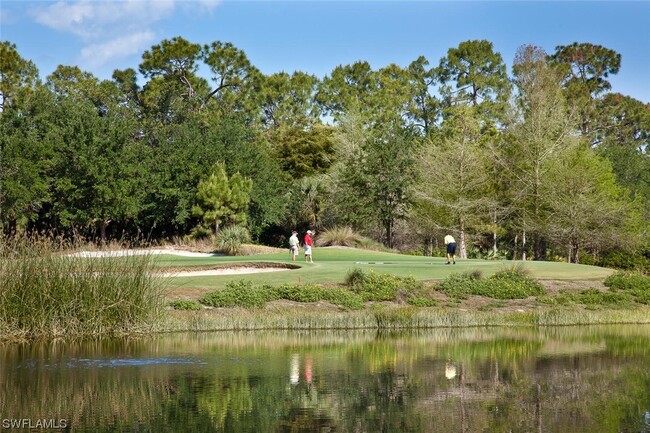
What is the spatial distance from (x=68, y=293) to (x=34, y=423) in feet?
32.6

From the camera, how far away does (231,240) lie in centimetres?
4806

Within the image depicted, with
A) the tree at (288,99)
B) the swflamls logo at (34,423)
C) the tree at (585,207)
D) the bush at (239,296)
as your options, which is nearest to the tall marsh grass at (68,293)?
the bush at (239,296)

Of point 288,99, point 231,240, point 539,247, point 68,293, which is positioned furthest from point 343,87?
point 68,293

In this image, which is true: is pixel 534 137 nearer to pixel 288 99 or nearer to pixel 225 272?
pixel 225 272

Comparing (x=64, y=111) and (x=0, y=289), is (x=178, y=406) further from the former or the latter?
(x=64, y=111)

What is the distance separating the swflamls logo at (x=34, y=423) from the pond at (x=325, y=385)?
16mm

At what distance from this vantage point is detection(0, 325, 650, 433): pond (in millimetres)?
15227

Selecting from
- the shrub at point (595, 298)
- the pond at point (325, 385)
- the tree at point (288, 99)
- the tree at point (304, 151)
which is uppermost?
the tree at point (288, 99)

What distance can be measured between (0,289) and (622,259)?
1809 inches

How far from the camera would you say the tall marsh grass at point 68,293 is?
24188 millimetres

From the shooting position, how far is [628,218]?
56438mm

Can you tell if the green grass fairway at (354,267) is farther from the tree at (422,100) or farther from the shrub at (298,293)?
the tree at (422,100)

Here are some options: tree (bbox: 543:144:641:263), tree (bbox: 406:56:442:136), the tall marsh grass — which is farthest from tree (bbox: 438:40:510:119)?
the tall marsh grass

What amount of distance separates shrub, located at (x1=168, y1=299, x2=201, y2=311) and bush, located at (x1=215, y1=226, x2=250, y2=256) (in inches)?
688
